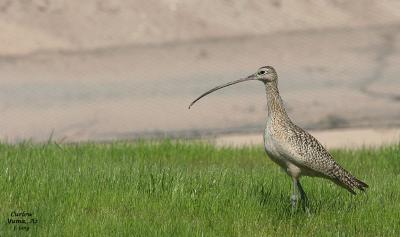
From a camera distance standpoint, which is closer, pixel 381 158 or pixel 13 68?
pixel 381 158

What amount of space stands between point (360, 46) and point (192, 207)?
9134 mm

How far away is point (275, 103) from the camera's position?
8.89 m

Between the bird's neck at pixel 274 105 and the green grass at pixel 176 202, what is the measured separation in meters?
0.60

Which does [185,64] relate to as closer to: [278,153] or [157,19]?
[157,19]

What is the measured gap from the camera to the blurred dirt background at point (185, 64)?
46.6ft

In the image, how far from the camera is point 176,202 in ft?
28.0

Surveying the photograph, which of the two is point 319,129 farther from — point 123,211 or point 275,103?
point 123,211

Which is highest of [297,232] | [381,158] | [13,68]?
[13,68]

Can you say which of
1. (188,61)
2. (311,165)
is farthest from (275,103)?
(188,61)

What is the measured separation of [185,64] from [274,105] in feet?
24.7

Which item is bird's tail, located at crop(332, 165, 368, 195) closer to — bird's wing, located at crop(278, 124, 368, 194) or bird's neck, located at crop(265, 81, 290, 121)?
bird's wing, located at crop(278, 124, 368, 194)

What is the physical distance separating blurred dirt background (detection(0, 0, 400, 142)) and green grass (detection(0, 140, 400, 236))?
3.74m

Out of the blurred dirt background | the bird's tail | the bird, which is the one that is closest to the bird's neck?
the bird

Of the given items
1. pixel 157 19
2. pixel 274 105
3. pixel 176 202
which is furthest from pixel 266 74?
pixel 157 19
